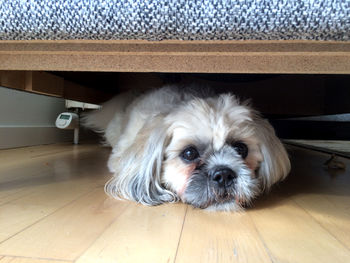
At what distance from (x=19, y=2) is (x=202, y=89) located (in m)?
1.18

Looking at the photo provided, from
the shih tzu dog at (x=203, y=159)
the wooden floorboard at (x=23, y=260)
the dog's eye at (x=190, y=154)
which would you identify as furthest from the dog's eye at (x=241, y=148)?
the wooden floorboard at (x=23, y=260)

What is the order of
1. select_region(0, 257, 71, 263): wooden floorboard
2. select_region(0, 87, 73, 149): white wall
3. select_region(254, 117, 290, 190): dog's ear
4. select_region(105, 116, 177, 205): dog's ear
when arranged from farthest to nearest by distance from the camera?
select_region(0, 87, 73, 149): white wall, select_region(254, 117, 290, 190): dog's ear, select_region(105, 116, 177, 205): dog's ear, select_region(0, 257, 71, 263): wooden floorboard

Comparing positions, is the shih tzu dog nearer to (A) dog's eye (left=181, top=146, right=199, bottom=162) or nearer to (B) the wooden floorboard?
(A) dog's eye (left=181, top=146, right=199, bottom=162)

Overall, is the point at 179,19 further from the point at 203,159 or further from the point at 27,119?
the point at 27,119

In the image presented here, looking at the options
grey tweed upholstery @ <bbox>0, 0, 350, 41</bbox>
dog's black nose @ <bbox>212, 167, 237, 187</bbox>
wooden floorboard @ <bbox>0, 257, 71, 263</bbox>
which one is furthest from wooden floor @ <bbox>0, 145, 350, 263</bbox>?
grey tweed upholstery @ <bbox>0, 0, 350, 41</bbox>

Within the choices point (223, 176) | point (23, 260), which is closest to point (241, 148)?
point (223, 176)

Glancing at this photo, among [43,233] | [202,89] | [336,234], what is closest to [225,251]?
[336,234]

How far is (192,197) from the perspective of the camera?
3.63ft

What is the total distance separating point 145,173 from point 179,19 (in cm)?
71

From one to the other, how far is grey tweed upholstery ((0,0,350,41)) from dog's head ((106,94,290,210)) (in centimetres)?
53

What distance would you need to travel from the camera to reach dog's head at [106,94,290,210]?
1112 mm

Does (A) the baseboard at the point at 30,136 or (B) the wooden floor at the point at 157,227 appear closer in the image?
(B) the wooden floor at the point at 157,227

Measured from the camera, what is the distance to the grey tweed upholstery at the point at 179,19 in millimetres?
691

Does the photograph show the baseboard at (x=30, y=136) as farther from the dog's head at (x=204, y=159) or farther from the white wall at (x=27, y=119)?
the dog's head at (x=204, y=159)
